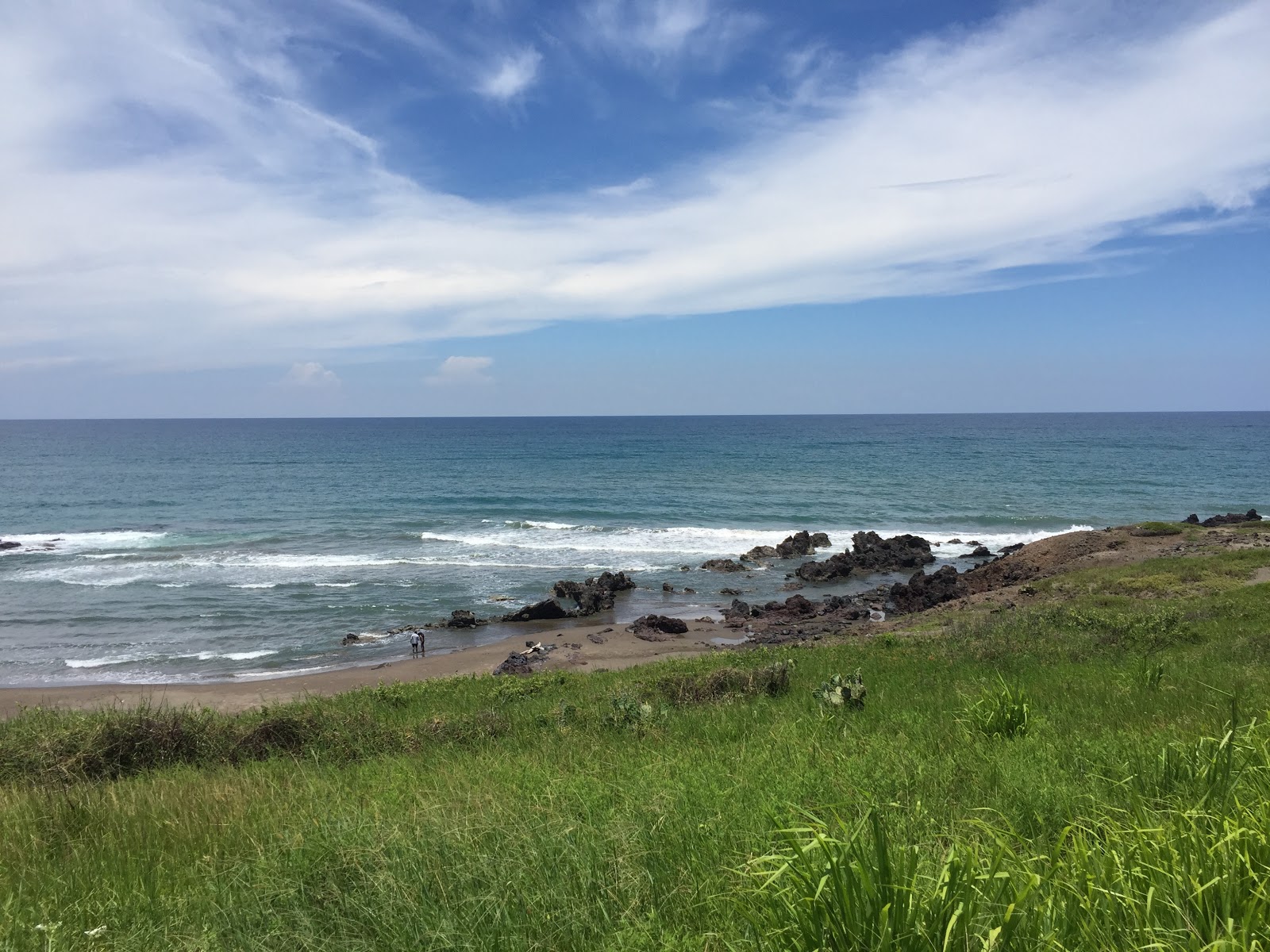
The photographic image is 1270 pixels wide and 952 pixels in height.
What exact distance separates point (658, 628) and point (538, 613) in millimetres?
5622

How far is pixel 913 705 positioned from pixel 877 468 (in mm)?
80971

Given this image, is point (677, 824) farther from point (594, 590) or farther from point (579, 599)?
point (594, 590)

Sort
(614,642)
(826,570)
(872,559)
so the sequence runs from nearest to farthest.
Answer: (614,642)
(826,570)
(872,559)

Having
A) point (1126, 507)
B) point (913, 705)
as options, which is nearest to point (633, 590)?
point (913, 705)

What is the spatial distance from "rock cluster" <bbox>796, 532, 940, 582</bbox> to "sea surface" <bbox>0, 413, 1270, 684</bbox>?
1373mm

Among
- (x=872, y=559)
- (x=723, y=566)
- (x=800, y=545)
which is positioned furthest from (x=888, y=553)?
(x=723, y=566)

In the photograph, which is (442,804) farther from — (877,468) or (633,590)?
(877,468)

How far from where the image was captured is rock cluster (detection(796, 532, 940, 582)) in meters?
35.6

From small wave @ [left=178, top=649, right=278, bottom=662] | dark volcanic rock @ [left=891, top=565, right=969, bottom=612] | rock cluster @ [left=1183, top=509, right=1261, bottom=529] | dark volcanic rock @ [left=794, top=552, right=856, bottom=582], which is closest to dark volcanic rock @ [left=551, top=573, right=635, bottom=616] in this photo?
dark volcanic rock @ [left=794, top=552, right=856, bottom=582]

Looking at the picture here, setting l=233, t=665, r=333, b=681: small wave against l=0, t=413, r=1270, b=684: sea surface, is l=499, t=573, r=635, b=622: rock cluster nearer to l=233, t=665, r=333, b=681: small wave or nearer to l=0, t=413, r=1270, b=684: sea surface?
l=0, t=413, r=1270, b=684: sea surface

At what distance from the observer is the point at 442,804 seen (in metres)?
5.15

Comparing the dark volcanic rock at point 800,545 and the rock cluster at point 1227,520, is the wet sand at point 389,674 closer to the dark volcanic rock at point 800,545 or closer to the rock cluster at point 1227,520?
the dark volcanic rock at point 800,545

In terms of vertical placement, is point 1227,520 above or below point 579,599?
above

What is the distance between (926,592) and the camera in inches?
1141
